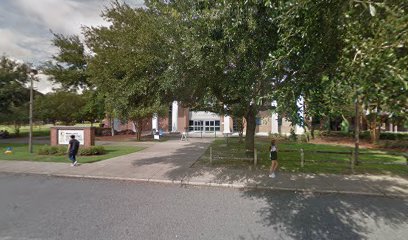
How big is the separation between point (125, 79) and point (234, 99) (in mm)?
4706

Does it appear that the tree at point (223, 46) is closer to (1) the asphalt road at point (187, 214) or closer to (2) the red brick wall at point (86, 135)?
(1) the asphalt road at point (187, 214)

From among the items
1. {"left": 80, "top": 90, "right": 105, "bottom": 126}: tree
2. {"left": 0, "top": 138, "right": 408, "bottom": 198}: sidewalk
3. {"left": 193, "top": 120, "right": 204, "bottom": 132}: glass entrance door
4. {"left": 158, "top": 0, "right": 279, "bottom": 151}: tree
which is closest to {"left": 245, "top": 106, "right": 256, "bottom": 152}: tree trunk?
{"left": 0, "top": 138, "right": 408, "bottom": 198}: sidewalk

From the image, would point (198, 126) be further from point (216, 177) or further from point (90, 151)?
point (216, 177)

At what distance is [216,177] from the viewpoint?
9164 millimetres

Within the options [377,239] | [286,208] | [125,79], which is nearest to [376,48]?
[377,239]

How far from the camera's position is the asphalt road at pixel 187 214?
4695mm

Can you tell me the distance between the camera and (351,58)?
318cm

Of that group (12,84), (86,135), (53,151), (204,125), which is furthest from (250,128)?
(204,125)

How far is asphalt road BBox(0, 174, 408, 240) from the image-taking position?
470cm

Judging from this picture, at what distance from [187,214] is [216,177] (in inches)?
142

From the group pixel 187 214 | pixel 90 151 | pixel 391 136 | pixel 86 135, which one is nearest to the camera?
pixel 187 214

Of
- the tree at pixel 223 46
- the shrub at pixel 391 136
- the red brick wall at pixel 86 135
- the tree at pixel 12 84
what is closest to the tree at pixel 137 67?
the tree at pixel 223 46

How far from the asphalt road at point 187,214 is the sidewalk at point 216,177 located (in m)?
0.57

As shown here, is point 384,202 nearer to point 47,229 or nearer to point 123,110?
point 47,229
